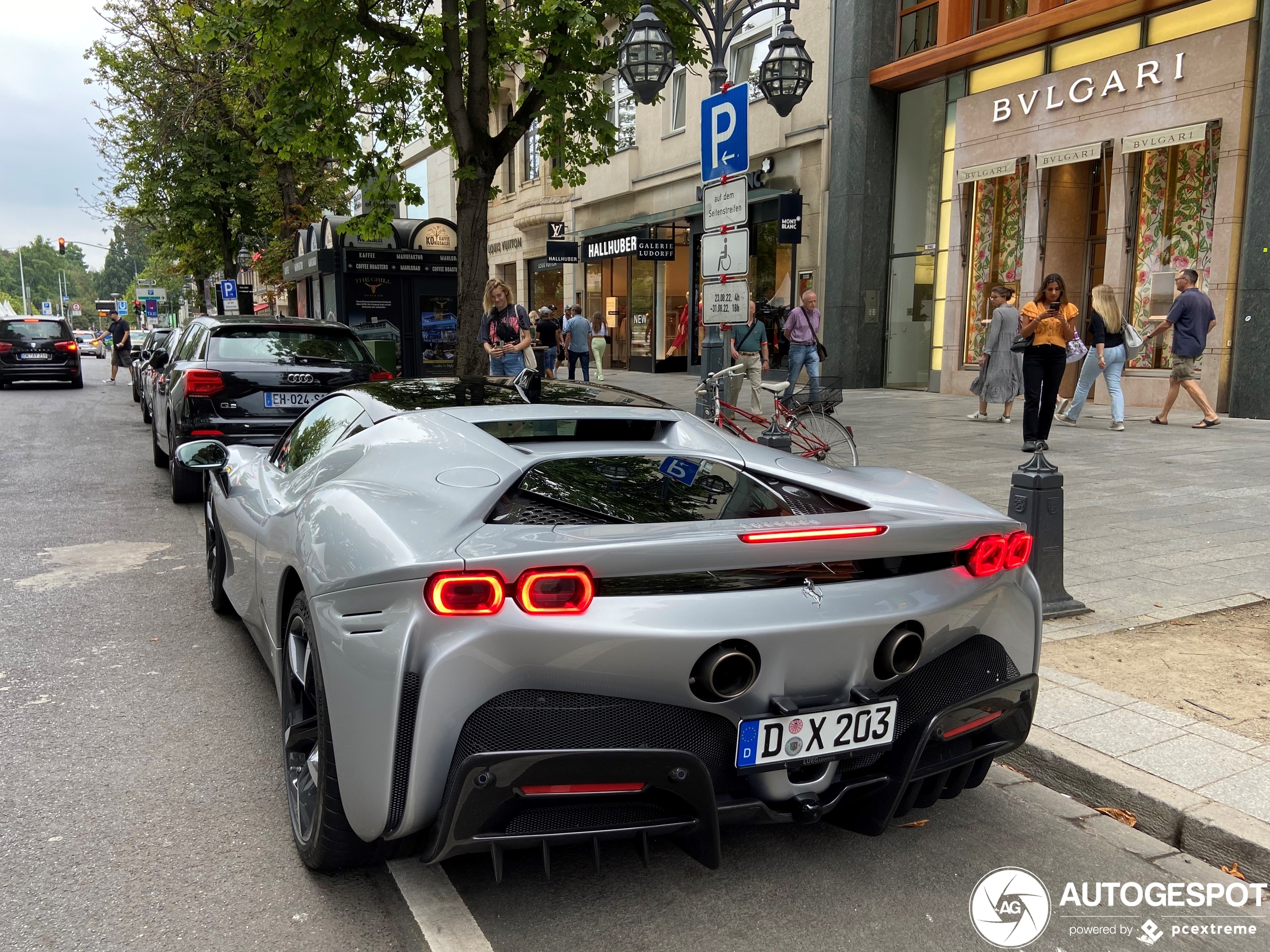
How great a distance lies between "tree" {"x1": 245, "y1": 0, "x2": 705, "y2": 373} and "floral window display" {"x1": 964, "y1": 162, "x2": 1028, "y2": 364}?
6.77 metres

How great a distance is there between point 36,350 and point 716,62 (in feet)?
70.6

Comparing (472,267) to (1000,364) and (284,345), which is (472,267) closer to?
(284,345)

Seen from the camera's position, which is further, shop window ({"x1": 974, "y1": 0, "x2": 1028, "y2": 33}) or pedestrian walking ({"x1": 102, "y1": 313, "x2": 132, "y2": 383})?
pedestrian walking ({"x1": 102, "y1": 313, "x2": 132, "y2": 383})

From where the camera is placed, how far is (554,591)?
226cm

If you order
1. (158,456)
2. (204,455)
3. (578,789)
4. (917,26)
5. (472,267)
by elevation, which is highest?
(917,26)

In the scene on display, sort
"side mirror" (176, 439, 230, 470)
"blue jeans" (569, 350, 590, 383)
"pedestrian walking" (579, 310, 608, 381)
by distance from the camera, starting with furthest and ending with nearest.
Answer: "pedestrian walking" (579, 310, 608, 381)
"blue jeans" (569, 350, 590, 383)
"side mirror" (176, 439, 230, 470)

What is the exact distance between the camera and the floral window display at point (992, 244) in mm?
17453

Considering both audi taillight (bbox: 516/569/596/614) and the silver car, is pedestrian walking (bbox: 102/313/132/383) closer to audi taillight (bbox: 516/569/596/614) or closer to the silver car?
the silver car

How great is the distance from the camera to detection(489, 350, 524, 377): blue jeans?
38.3ft

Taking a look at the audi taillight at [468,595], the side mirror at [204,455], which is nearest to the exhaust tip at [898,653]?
the audi taillight at [468,595]

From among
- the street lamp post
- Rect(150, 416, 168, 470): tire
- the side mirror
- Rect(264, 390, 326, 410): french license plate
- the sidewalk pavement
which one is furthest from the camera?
Rect(150, 416, 168, 470): tire

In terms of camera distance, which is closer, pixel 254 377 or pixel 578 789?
pixel 578 789

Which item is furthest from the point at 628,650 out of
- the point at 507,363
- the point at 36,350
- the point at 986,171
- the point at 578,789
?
the point at 36,350

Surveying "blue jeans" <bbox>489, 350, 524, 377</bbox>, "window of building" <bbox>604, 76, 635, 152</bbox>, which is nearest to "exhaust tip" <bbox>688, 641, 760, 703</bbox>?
"blue jeans" <bbox>489, 350, 524, 377</bbox>
